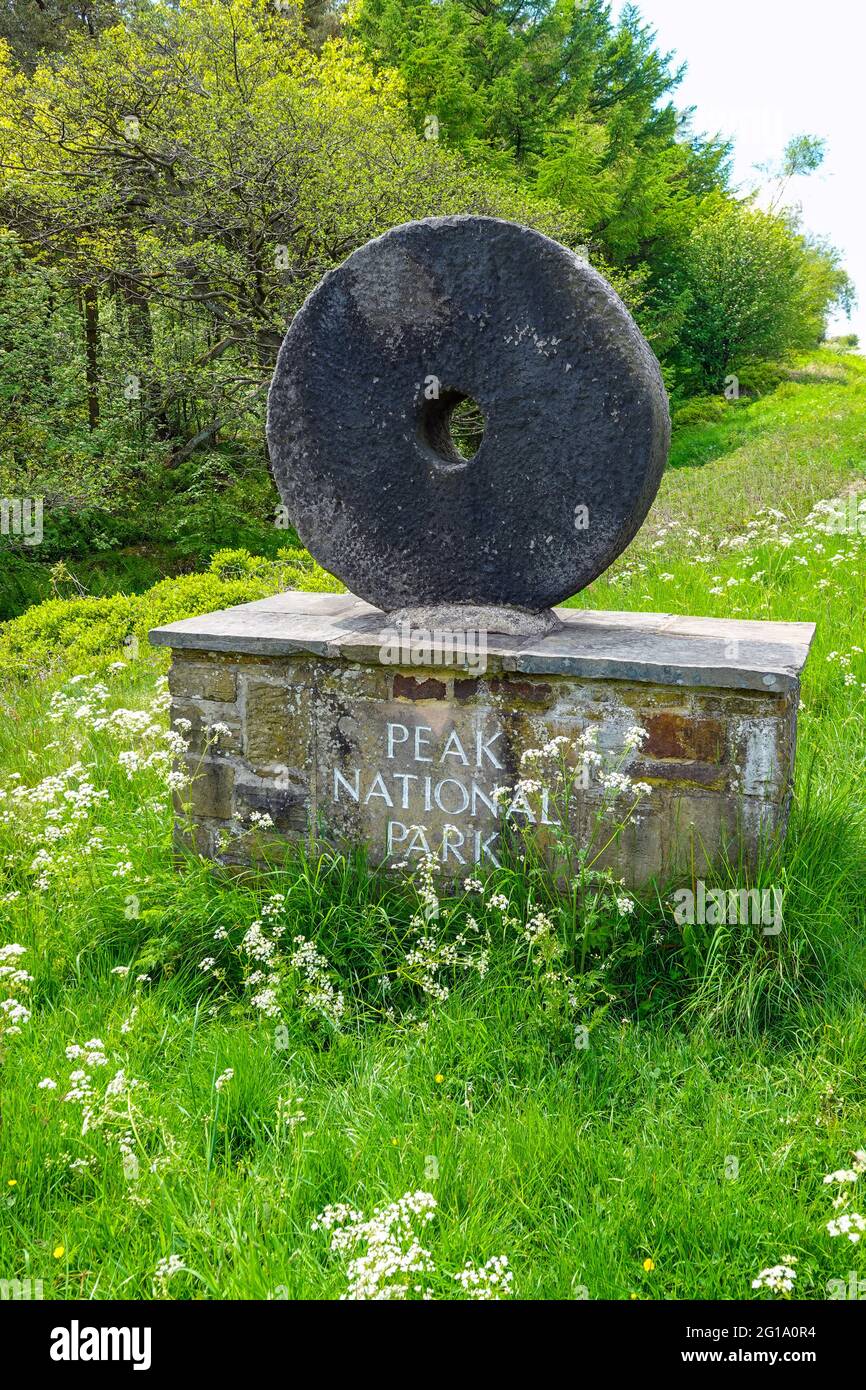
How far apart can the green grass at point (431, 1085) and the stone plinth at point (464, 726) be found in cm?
19

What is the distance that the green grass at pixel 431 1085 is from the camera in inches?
84.4

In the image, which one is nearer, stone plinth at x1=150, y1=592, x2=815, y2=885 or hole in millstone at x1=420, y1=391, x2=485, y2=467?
stone plinth at x1=150, y1=592, x2=815, y2=885

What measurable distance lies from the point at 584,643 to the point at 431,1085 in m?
1.41

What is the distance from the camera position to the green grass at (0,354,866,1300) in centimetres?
214

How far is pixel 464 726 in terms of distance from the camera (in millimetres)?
3338

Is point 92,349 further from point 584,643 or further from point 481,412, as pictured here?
point 584,643

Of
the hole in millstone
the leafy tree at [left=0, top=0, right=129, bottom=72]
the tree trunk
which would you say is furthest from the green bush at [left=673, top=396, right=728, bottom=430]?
the hole in millstone

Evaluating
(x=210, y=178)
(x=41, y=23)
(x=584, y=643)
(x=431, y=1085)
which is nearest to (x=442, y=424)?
(x=584, y=643)

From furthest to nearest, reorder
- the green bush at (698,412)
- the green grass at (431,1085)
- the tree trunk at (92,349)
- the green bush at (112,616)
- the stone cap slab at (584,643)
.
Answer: the green bush at (698,412) → the tree trunk at (92,349) → the green bush at (112,616) → the stone cap slab at (584,643) → the green grass at (431,1085)

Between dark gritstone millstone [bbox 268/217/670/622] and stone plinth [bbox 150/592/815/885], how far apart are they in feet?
0.89

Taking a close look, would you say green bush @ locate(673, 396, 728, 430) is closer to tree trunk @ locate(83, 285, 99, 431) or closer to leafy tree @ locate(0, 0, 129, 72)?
tree trunk @ locate(83, 285, 99, 431)

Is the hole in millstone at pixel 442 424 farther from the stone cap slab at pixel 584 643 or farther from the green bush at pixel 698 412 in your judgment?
the green bush at pixel 698 412

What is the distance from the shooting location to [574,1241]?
2.14 meters

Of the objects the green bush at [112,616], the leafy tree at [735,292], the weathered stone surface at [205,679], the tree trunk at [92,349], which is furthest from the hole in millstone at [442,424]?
the leafy tree at [735,292]
